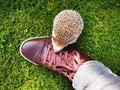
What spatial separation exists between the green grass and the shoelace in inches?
4.8

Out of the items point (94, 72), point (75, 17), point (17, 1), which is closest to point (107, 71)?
point (94, 72)

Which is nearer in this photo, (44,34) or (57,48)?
(57,48)

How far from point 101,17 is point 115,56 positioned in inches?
14.6

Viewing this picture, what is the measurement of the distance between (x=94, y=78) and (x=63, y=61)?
0.38 m

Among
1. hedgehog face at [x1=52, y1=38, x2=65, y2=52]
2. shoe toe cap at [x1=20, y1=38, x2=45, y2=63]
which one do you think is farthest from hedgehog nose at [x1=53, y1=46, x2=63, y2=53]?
shoe toe cap at [x1=20, y1=38, x2=45, y2=63]

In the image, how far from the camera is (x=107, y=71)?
9.14 ft

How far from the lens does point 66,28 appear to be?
2.82m

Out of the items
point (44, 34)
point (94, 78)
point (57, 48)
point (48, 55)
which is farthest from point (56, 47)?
point (94, 78)

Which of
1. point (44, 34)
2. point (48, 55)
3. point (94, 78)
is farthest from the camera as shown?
point (44, 34)

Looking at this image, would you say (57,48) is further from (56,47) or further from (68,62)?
(68,62)

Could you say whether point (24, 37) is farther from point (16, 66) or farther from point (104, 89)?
point (104, 89)

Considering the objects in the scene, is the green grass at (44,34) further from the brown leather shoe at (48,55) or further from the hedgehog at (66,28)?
the hedgehog at (66,28)

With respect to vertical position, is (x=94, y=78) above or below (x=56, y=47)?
below

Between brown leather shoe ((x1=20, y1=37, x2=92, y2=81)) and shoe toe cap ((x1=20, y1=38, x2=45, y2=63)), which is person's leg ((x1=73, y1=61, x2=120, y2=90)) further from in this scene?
shoe toe cap ((x1=20, y1=38, x2=45, y2=63))
